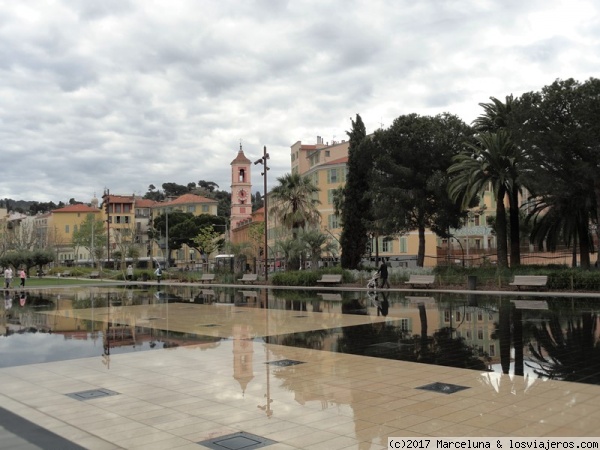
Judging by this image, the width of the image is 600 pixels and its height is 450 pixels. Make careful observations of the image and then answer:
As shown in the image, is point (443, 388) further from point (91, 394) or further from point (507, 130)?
point (507, 130)

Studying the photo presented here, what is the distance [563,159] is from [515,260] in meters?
8.24

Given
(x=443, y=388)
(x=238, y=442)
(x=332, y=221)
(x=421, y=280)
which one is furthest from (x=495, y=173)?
(x=332, y=221)

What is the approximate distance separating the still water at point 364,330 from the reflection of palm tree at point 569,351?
0.06 ft

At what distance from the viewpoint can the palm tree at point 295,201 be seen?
45.2 meters

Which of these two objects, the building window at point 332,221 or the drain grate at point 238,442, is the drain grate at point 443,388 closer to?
the drain grate at point 238,442

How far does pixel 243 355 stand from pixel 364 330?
15.7ft

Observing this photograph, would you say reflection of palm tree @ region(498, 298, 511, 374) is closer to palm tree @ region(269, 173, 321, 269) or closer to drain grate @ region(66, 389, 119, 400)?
drain grate @ region(66, 389, 119, 400)

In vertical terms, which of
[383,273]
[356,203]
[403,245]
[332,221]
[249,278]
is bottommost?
[249,278]

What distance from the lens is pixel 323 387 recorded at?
942 centimetres

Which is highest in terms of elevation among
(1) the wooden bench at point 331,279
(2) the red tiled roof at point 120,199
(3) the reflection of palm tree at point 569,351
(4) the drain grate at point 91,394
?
(2) the red tiled roof at point 120,199

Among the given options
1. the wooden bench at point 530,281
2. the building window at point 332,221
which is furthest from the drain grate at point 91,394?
the building window at point 332,221

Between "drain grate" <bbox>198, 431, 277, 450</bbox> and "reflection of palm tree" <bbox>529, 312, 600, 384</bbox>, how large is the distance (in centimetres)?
532

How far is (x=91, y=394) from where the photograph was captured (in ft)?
30.4

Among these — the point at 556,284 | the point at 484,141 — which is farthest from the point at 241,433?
the point at 484,141
